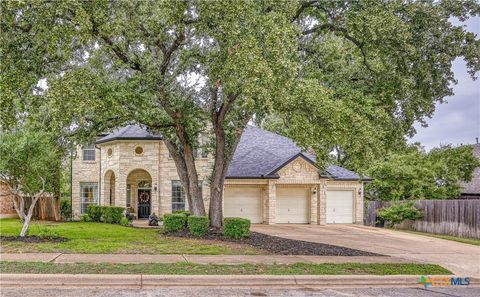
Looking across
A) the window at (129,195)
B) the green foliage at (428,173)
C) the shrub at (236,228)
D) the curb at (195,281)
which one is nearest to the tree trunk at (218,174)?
the shrub at (236,228)

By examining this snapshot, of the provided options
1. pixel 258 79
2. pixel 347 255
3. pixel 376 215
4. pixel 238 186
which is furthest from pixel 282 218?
pixel 258 79

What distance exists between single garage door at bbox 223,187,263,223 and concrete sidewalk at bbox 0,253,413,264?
13712mm

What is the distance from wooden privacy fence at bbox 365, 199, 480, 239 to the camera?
65.5 ft

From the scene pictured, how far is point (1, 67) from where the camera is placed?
11883 millimetres

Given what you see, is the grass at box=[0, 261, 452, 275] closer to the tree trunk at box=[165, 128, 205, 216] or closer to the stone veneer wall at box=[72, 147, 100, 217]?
the tree trunk at box=[165, 128, 205, 216]

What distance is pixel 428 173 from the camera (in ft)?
89.2

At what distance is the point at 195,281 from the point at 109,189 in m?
19.3

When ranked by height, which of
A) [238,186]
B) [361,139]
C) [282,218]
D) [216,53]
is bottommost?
[282,218]

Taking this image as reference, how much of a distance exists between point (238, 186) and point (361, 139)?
44.5 ft

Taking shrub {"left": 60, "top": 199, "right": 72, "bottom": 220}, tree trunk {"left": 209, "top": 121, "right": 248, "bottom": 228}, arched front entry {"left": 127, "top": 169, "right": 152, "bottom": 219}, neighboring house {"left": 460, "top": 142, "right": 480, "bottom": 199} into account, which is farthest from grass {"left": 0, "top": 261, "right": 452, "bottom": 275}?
neighboring house {"left": 460, "top": 142, "right": 480, "bottom": 199}

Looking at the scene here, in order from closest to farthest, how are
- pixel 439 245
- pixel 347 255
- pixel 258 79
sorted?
pixel 258 79, pixel 347 255, pixel 439 245

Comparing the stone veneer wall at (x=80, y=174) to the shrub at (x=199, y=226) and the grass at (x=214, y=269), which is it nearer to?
the shrub at (x=199, y=226)

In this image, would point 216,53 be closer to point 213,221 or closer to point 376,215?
→ point 213,221

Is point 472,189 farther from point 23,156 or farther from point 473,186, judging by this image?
point 23,156
